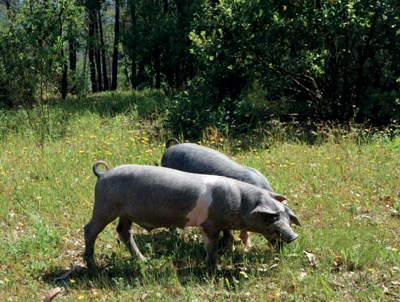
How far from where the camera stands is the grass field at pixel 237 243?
3.96 metres

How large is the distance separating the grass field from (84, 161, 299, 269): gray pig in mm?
345

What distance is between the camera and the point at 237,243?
16.4ft

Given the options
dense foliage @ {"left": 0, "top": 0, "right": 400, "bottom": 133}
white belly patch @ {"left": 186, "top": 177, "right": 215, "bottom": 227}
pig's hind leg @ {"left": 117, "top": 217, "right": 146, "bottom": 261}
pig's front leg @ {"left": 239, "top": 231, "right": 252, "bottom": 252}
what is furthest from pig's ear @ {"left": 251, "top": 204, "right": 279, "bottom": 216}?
dense foliage @ {"left": 0, "top": 0, "right": 400, "bottom": 133}

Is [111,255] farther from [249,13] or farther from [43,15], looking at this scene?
[43,15]

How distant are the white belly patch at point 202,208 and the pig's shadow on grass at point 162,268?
41 cm

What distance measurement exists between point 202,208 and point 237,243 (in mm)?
954

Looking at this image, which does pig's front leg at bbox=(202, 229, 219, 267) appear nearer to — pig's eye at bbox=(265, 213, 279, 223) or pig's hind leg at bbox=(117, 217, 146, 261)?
pig's eye at bbox=(265, 213, 279, 223)

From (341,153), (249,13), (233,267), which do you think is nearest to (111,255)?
(233,267)

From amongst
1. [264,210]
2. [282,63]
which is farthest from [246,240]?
[282,63]

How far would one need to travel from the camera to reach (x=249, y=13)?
30.5 ft

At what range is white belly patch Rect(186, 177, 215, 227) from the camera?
423cm

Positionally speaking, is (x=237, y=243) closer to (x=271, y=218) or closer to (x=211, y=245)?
(x=211, y=245)

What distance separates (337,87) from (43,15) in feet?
25.8

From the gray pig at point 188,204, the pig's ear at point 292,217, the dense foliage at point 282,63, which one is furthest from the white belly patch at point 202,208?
the dense foliage at point 282,63
